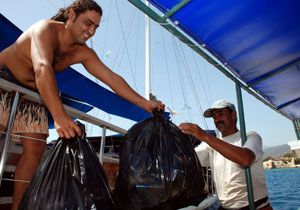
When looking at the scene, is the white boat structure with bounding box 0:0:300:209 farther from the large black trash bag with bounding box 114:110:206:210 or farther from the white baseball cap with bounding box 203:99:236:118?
the large black trash bag with bounding box 114:110:206:210

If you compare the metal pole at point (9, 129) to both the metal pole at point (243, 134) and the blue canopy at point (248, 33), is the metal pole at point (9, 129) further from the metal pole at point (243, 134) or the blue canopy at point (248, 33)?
the metal pole at point (243, 134)

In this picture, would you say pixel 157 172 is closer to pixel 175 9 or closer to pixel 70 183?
pixel 70 183

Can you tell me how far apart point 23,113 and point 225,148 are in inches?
56.4

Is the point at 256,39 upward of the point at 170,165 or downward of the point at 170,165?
upward

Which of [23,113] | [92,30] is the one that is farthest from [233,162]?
[23,113]

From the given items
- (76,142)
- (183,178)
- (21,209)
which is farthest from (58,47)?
(183,178)

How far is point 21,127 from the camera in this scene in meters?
1.67

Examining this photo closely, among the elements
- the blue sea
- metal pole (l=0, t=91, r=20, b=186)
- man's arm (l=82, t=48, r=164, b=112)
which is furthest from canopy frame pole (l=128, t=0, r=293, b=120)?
the blue sea

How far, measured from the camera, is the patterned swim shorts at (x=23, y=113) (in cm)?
157

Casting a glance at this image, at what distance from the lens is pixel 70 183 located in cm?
108

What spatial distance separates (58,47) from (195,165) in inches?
42.5

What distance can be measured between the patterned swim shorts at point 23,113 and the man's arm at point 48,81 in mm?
378

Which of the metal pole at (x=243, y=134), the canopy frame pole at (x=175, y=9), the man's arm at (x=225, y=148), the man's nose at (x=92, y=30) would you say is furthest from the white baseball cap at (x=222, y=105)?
the man's nose at (x=92, y=30)

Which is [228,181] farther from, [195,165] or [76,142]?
[76,142]
